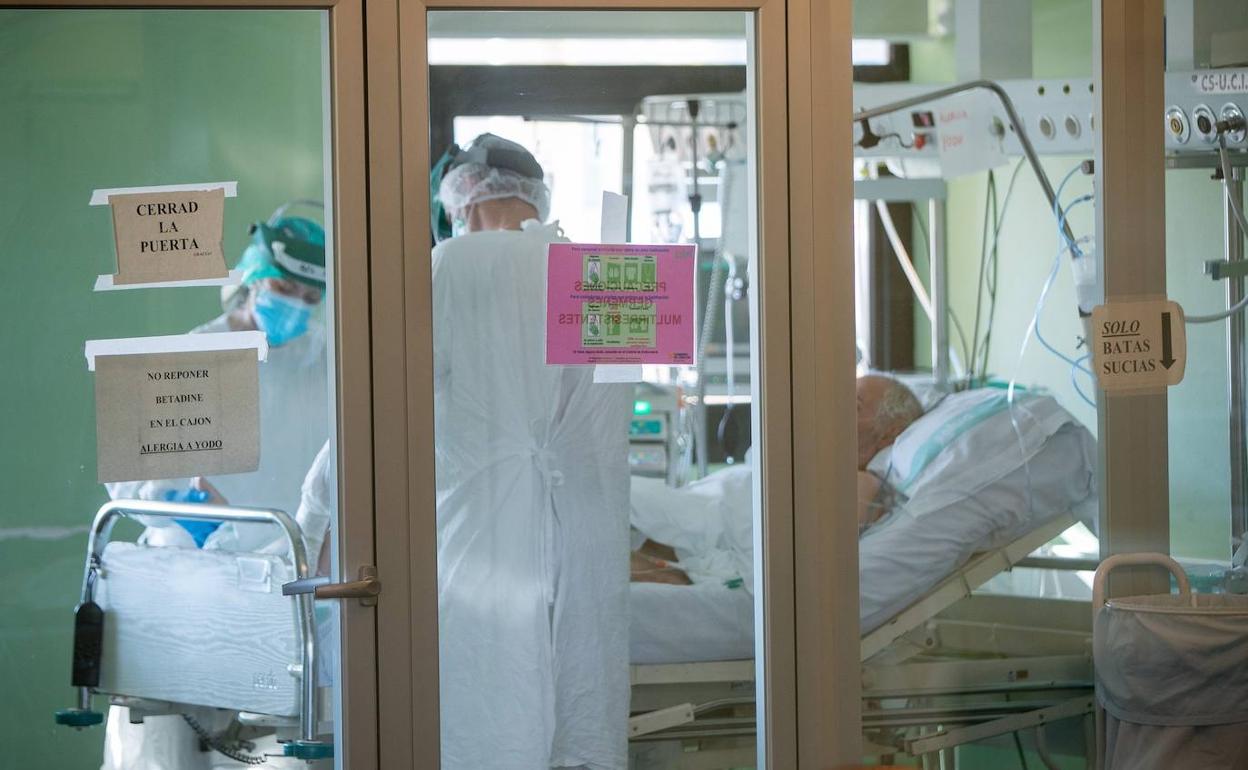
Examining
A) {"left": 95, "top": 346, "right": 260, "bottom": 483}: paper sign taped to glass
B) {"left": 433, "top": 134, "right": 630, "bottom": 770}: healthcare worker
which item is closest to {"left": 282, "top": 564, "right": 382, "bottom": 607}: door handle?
{"left": 433, "top": 134, "right": 630, "bottom": 770}: healthcare worker

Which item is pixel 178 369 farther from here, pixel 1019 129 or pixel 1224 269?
pixel 1224 269

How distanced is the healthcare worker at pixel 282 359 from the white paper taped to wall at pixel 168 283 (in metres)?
0.02

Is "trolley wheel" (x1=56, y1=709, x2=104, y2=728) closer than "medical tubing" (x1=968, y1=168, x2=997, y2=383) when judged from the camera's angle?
Yes

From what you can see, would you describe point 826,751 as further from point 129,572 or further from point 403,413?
point 129,572

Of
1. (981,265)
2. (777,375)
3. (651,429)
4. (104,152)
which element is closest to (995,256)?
(981,265)

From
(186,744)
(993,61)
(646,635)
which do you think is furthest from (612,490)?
(993,61)

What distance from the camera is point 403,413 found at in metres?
1.83

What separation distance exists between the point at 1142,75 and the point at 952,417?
72cm

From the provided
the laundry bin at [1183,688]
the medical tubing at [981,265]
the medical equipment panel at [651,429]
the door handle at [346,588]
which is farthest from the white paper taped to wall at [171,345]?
the laundry bin at [1183,688]

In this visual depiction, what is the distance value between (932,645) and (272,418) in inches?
47.5

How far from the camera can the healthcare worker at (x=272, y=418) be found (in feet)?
6.10

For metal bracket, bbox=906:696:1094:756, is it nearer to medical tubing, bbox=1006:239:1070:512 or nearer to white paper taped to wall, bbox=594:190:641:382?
medical tubing, bbox=1006:239:1070:512

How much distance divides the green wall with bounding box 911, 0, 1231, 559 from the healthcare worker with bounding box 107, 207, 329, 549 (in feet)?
4.13

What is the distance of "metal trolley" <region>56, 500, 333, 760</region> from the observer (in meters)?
1.88
